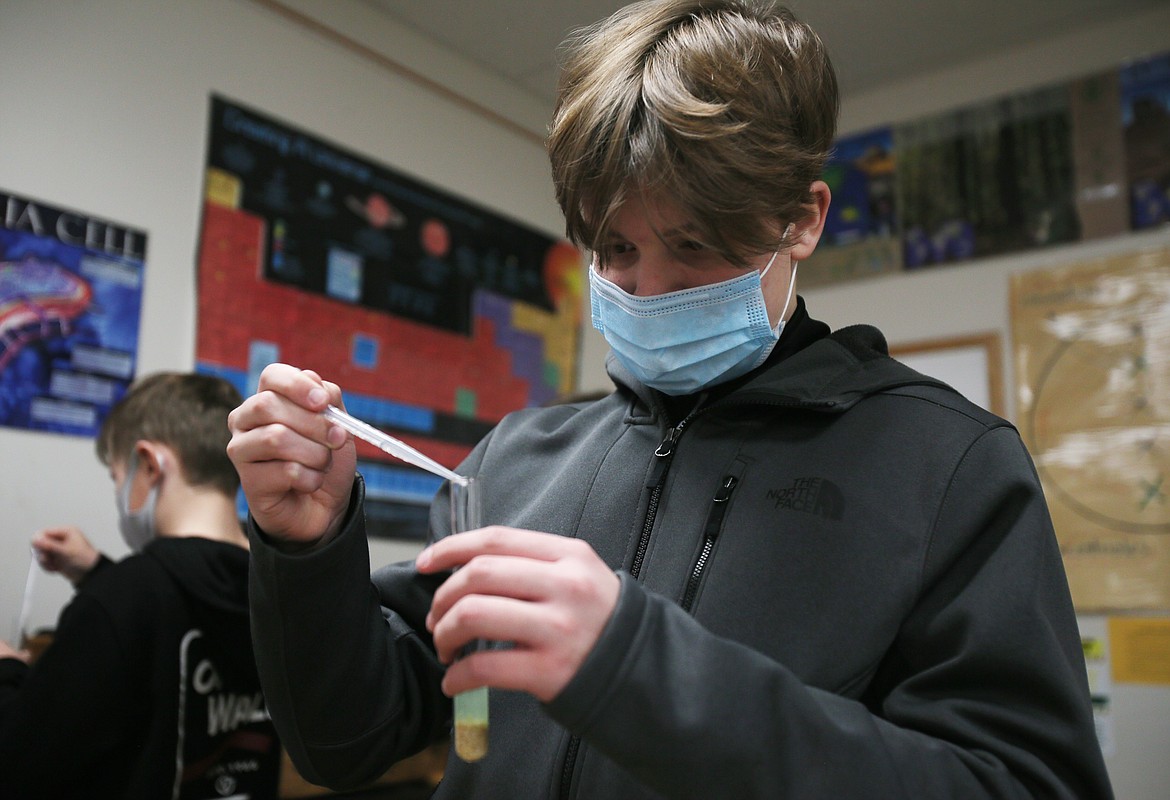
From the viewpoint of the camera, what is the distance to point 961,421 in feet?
2.64

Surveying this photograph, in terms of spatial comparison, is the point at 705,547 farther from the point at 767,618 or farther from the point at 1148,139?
the point at 1148,139

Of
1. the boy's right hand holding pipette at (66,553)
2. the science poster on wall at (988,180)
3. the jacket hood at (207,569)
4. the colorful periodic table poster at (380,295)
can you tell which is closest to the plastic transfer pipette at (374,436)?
the jacket hood at (207,569)

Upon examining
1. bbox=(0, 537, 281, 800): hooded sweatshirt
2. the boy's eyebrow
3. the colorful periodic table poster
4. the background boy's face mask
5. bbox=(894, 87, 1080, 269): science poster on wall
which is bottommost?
Answer: bbox=(0, 537, 281, 800): hooded sweatshirt

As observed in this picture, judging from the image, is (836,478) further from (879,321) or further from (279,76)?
(879,321)

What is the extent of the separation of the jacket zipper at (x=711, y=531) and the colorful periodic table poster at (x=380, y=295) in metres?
1.80

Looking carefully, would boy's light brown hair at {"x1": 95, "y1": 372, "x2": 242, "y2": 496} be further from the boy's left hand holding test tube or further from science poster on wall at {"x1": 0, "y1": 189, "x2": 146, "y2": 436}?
the boy's left hand holding test tube

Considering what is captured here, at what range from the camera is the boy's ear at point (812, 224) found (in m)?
0.91

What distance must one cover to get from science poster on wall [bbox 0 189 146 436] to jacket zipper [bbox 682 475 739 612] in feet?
5.53

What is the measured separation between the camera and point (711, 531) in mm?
824

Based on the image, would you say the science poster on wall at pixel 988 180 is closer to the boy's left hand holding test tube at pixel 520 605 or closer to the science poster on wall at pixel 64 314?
the science poster on wall at pixel 64 314

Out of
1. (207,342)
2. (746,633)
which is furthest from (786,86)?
(207,342)

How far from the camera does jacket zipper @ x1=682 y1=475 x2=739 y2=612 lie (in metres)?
0.81

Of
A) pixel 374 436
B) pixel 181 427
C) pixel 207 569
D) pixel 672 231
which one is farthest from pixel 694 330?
pixel 181 427

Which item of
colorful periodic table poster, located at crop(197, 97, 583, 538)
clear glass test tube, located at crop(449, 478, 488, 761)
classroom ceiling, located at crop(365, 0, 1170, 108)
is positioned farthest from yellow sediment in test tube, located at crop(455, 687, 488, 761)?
classroom ceiling, located at crop(365, 0, 1170, 108)
